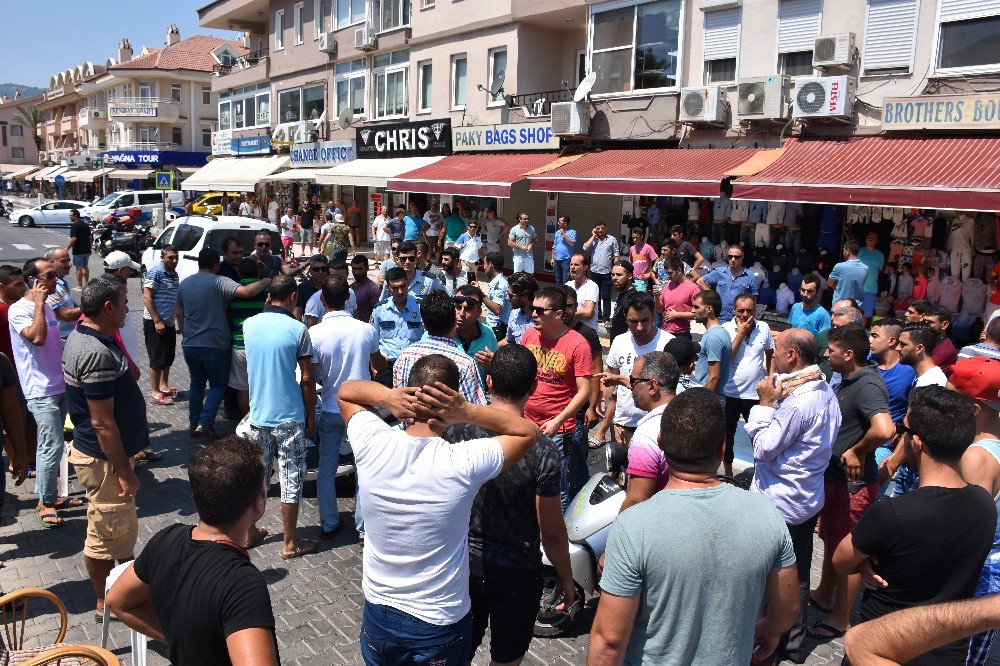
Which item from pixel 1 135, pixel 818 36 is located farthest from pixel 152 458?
pixel 1 135

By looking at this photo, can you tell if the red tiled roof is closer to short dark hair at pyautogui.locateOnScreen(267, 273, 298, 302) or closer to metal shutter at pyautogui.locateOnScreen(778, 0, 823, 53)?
metal shutter at pyautogui.locateOnScreen(778, 0, 823, 53)

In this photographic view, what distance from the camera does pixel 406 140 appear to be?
22.6 metres

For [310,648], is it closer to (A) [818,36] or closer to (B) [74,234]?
(A) [818,36]

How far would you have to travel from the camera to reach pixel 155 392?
920cm

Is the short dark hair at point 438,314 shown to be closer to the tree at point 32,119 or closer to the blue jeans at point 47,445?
the blue jeans at point 47,445

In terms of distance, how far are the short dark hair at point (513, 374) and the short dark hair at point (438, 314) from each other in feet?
4.41

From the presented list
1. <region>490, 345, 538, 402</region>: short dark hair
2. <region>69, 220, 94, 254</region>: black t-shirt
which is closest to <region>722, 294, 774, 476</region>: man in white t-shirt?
<region>490, 345, 538, 402</region>: short dark hair

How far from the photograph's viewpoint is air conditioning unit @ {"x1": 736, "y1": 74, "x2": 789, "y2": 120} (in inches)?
494

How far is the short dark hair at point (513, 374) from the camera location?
337 cm

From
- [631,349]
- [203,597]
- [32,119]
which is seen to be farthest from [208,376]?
[32,119]

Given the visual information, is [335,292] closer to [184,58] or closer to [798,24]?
[798,24]

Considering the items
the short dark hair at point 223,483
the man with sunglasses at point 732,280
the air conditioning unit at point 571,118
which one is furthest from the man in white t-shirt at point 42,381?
the air conditioning unit at point 571,118

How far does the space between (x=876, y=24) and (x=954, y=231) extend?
355 cm

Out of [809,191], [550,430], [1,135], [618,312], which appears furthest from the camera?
[1,135]
